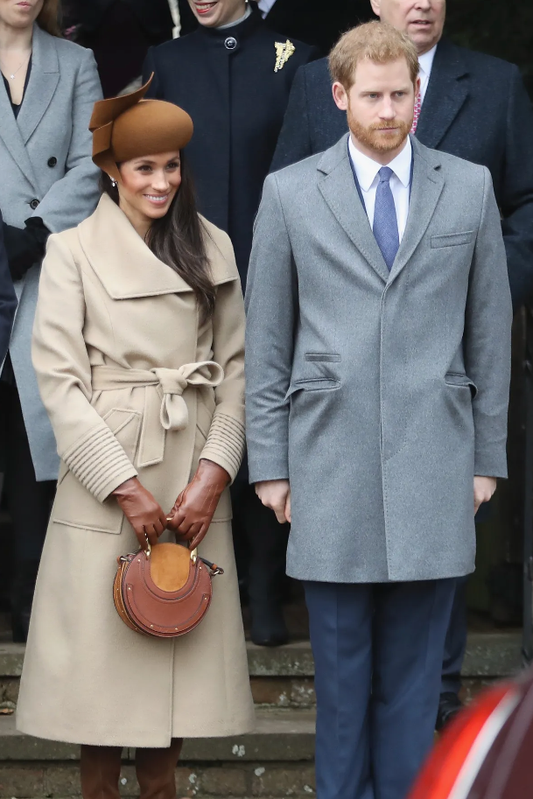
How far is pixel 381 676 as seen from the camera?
136 inches

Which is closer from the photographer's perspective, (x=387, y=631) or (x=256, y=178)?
(x=387, y=631)

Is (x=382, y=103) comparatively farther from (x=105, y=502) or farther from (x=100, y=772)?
(x=100, y=772)

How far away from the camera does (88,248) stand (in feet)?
12.2

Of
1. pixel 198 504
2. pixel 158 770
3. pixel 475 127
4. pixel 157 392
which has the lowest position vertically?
pixel 158 770

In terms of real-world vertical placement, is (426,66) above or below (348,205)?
above

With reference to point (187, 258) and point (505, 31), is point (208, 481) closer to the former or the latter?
point (187, 258)

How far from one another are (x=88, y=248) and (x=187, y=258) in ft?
0.83

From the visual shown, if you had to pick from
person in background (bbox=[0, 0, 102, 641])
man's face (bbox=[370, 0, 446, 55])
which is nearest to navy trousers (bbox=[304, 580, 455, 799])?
person in background (bbox=[0, 0, 102, 641])

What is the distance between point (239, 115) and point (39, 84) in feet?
2.08

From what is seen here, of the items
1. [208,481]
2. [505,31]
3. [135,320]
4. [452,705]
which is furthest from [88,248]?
[505,31]

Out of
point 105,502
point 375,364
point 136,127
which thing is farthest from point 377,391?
point 136,127

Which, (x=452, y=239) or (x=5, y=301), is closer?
(x=452, y=239)

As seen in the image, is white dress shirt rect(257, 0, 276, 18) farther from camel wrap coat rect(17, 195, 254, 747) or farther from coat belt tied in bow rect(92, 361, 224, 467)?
coat belt tied in bow rect(92, 361, 224, 467)

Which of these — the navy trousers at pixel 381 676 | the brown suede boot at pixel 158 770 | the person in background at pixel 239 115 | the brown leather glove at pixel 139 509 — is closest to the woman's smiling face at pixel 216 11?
the person in background at pixel 239 115
